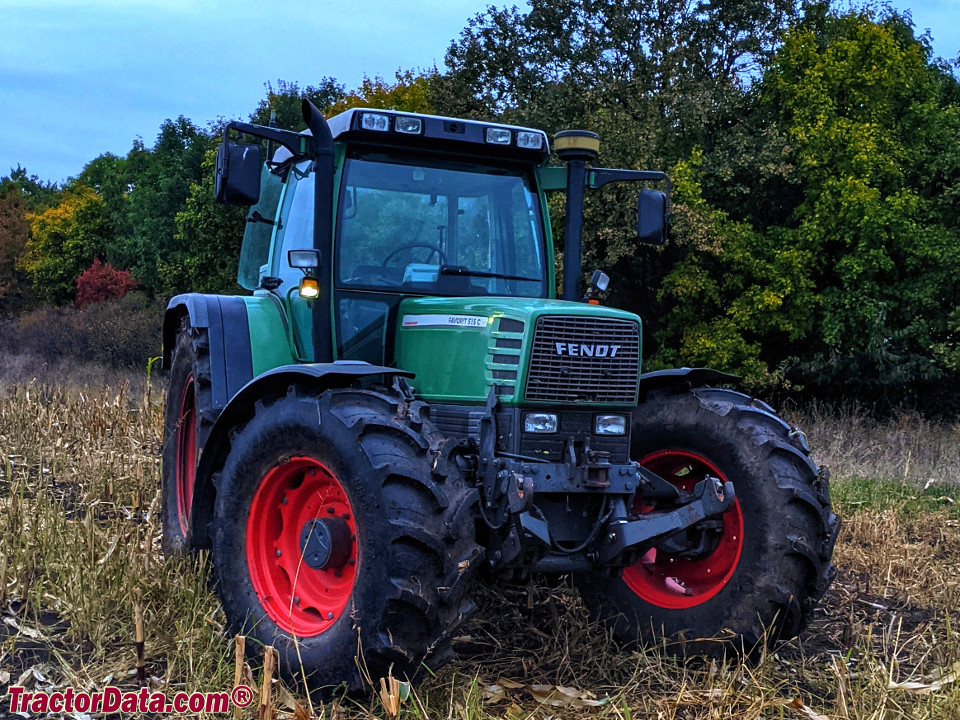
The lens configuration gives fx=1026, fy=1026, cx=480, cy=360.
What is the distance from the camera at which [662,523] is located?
14.6 feet

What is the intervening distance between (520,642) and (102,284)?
123 feet

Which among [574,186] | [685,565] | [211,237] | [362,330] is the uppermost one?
[211,237]

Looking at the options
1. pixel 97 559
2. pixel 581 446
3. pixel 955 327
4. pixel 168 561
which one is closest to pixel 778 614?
pixel 581 446

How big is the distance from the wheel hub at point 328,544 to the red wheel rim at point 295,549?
32mm

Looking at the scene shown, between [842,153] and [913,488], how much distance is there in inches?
517

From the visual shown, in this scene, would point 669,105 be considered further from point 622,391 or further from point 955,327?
point 622,391

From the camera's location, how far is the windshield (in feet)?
16.8

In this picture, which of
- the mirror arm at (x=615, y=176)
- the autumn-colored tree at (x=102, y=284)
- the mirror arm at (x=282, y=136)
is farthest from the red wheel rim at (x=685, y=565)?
the autumn-colored tree at (x=102, y=284)

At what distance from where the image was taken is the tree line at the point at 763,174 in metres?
20.8

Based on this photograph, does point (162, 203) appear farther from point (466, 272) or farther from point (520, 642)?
point (520, 642)

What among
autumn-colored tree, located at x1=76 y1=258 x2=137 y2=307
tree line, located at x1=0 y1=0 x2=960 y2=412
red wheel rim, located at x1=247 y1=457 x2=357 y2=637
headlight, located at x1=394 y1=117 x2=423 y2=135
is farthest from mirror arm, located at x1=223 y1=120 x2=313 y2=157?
autumn-colored tree, located at x1=76 y1=258 x2=137 y2=307

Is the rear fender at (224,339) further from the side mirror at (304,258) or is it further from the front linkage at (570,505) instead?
the front linkage at (570,505)

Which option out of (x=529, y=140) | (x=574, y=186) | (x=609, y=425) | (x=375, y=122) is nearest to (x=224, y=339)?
(x=375, y=122)

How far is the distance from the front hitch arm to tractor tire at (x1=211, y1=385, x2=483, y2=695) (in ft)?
2.40
